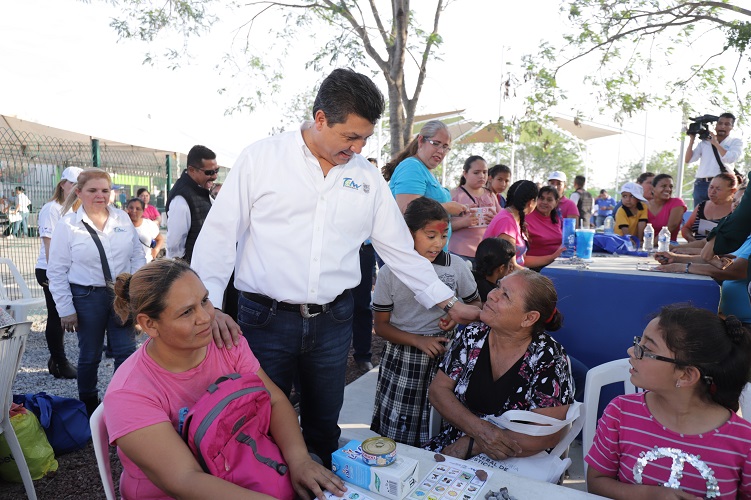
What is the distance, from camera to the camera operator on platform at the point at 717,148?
7066 millimetres

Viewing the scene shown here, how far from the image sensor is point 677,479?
168cm

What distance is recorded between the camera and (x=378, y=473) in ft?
4.72

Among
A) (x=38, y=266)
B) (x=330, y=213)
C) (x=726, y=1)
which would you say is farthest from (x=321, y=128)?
(x=726, y=1)

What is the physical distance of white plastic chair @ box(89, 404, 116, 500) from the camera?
1812mm

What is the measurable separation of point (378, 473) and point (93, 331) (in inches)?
119

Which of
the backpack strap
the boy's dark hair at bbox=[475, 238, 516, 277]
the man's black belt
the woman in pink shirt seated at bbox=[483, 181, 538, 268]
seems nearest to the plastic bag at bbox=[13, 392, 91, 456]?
the man's black belt

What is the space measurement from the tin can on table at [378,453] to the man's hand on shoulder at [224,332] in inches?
26.8

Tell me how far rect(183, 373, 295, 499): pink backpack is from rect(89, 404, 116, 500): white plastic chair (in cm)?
45

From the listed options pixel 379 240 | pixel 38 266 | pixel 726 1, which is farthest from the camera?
pixel 726 1

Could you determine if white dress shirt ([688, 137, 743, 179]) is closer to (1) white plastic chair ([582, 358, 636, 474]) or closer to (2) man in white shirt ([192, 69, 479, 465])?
(1) white plastic chair ([582, 358, 636, 474])

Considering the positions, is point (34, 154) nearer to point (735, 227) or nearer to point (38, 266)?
point (38, 266)

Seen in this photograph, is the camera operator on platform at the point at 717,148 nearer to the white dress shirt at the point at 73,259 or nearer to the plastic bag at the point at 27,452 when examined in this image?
the white dress shirt at the point at 73,259

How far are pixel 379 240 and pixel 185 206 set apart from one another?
7.67 ft

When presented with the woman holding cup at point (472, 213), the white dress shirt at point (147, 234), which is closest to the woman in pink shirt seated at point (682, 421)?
the woman holding cup at point (472, 213)
